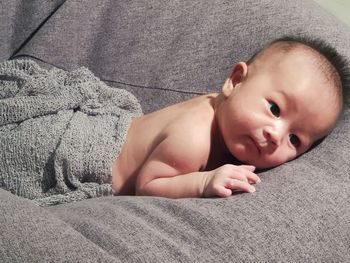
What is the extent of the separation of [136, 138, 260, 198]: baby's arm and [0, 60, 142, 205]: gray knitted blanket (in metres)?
0.11

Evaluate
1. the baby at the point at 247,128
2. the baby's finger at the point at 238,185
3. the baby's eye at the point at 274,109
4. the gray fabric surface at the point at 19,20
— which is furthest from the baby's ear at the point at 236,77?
the gray fabric surface at the point at 19,20

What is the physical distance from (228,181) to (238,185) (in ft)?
0.07

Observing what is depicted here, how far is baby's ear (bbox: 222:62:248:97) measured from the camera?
121 centimetres

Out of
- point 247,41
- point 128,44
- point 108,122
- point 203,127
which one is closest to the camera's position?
point 203,127

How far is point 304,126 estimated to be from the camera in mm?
1123

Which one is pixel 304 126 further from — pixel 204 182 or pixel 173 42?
pixel 173 42

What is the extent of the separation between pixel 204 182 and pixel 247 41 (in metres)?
0.52

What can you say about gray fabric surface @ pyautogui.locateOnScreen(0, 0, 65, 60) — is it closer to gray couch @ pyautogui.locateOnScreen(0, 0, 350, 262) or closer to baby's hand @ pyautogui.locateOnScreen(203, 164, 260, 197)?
gray couch @ pyautogui.locateOnScreen(0, 0, 350, 262)

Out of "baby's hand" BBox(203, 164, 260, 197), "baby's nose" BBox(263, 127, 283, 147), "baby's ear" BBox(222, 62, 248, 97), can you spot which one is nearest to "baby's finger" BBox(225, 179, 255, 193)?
"baby's hand" BBox(203, 164, 260, 197)

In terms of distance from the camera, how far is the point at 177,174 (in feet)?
3.78

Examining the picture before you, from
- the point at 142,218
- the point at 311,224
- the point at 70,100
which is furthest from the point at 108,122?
the point at 311,224

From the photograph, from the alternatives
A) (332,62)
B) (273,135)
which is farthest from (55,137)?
(332,62)

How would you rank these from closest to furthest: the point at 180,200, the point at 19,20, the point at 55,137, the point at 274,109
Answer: the point at 180,200 → the point at 274,109 → the point at 55,137 → the point at 19,20

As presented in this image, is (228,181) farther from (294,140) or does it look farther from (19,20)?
(19,20)
